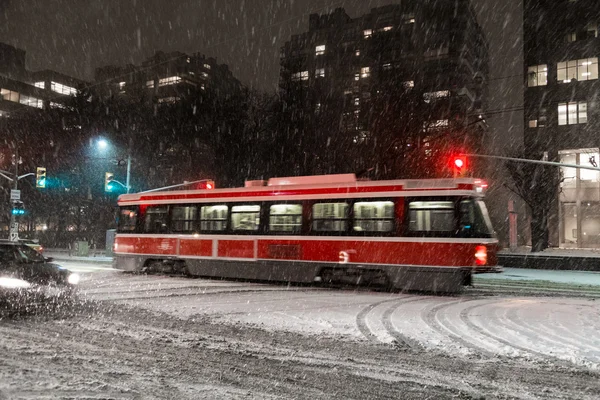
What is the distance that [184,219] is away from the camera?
20.2m

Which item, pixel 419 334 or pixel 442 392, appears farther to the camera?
pixel 419 334

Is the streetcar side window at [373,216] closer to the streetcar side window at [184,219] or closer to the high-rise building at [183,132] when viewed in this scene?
the streetcar side window at [184,219]

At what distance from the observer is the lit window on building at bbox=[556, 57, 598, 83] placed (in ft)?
153

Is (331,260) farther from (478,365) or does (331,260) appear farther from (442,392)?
(442,392)

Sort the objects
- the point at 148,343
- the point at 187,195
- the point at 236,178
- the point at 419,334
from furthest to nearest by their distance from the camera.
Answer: the point at 236,178, the point at 187,195, the point at 419,334, the point at 148,343

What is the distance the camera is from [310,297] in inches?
577

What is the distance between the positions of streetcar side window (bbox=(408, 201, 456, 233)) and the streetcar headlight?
33.5 inches

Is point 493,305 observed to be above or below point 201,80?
below

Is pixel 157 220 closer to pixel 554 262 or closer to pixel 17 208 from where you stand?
pixel 17 208

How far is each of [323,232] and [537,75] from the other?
135ft

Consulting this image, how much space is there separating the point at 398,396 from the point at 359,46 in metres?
94.9

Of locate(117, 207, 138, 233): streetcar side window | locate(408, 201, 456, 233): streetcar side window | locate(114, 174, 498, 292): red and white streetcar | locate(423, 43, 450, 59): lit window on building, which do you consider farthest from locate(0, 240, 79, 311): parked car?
locate(423, 43, 450, 59): lit window on building

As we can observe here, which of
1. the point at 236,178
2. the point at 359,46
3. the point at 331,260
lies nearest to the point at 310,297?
the point at 331,260

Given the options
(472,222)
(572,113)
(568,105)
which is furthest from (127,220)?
(568,105)
